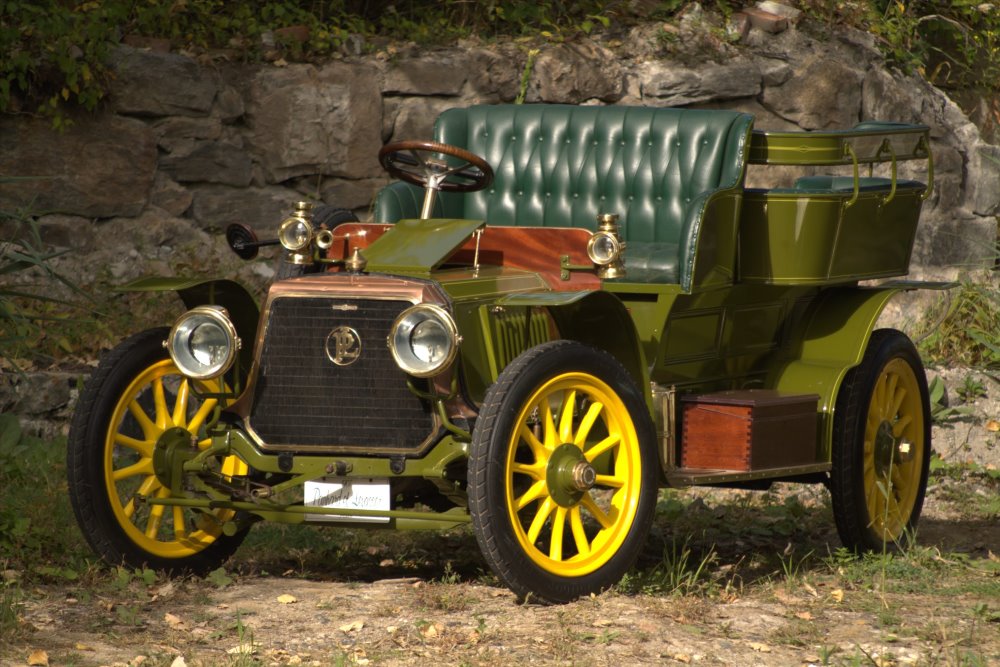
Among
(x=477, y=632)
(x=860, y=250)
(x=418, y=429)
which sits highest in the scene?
(x=860, y=250)

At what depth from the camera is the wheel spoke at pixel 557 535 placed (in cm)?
493

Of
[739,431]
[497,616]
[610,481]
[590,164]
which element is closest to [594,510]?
[610,481]

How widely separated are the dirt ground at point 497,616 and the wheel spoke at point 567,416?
0.52 meters

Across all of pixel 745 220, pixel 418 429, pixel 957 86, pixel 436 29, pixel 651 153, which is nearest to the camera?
pixel 418 429

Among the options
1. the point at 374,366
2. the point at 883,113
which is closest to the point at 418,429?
the point at 374,366

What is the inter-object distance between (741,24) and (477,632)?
6238mm

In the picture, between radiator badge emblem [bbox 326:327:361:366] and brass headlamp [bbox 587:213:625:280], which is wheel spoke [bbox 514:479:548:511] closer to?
radiator badge emblem [bbox 326:327:361:366]

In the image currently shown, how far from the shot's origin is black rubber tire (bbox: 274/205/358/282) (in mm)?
5621

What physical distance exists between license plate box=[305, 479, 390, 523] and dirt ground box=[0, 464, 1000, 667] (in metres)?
0.30

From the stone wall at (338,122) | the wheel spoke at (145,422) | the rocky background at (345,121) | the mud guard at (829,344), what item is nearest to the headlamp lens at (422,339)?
the wheel spoke at (145,422)

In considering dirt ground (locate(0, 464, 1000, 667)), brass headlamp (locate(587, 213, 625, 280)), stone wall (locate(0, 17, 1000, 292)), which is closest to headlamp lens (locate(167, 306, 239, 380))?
dirt ground (locate(0, 464, 1000, 667))

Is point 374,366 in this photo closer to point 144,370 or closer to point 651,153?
point 144,370

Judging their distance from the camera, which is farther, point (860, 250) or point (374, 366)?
point (860, 250)

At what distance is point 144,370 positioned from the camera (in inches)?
212
